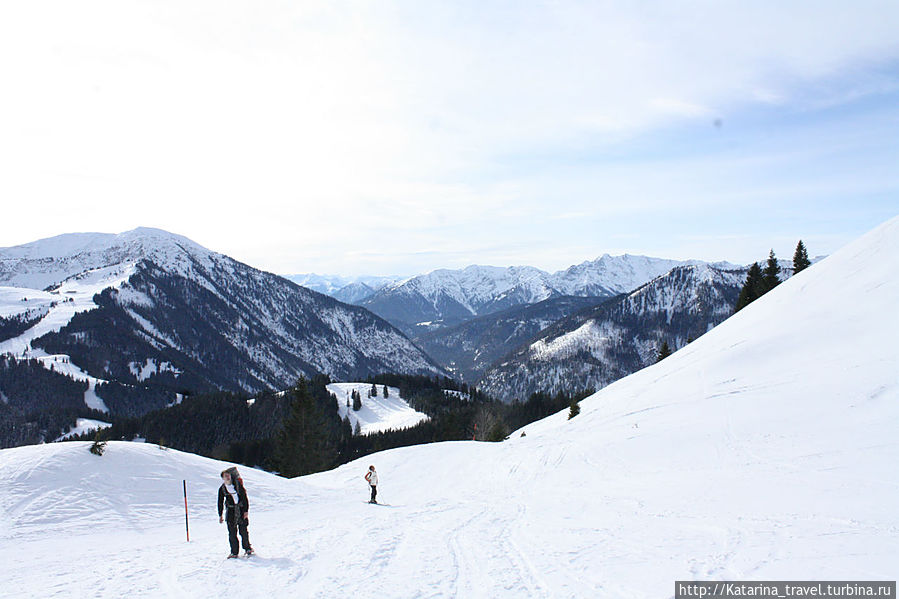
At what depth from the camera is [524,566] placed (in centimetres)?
941

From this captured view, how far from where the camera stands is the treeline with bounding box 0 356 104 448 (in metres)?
139

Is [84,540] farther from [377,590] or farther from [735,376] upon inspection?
[735,376]

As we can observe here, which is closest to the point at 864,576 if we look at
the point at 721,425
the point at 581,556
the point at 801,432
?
the point at 581,556

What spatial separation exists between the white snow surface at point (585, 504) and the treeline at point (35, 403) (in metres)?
163

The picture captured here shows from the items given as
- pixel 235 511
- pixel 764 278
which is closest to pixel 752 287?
pixel 764 278

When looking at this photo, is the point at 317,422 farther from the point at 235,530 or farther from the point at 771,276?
the point at 771,276

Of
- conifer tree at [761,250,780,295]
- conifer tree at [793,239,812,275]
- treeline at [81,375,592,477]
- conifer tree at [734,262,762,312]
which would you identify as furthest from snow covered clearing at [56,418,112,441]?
conifer tree at [793,239,812,275]

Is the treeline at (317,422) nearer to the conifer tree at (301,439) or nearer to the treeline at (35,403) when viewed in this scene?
the conifer tree at (301,439)

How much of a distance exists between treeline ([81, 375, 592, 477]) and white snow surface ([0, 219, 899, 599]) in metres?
25.9

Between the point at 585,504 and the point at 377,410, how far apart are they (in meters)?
134

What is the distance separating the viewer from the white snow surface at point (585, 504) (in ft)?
28.7

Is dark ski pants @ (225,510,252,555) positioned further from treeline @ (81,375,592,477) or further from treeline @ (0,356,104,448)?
treeline @ (0,356,104,448)

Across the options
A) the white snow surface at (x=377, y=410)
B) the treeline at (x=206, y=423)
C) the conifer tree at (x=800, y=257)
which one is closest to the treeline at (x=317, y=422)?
the treeline at (x=206, y=423)

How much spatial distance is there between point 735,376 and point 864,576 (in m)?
19.4
